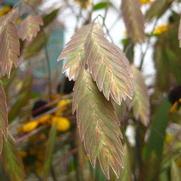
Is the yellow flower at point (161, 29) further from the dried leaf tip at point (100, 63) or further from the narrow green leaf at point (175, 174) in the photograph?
the dried leaf tip at point (100, 63)

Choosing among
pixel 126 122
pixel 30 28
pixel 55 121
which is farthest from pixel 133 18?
pixel 55 121

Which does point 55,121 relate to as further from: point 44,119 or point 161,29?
point 161,29

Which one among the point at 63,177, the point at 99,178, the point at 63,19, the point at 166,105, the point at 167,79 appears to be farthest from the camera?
the point at 63,19

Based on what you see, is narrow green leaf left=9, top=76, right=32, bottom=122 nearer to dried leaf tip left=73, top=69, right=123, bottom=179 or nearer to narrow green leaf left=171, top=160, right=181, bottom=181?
narrow green leaf left=171, top=160, right=181, bottom=181

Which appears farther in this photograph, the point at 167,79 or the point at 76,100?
the point at 167,79

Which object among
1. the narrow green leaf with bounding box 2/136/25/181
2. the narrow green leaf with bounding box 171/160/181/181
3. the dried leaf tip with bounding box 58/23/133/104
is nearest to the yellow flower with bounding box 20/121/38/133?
the narrow green leaf with bounding box 171/160/181/181

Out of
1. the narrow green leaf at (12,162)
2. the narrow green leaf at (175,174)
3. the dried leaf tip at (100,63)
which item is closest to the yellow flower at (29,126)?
the narrow green leaf at (175,174)

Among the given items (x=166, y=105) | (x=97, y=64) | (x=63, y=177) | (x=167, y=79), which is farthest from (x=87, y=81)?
(x=63, y=177)

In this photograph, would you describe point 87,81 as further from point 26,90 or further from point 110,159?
point 26,90
